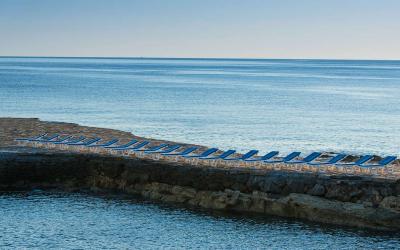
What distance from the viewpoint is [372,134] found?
64.8 meters

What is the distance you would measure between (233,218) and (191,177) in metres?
4.54

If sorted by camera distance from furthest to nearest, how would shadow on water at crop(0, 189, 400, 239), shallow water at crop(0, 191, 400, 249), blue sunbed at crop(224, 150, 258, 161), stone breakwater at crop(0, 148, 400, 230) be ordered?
blue sunbed at crop(224, 150, 258, 161) → stone breakwater at crop(0, 148, 400, 230) → shadow on water at crop(0, 189, 400, 239) → shallow water at crop(0, 191, 400, 249)

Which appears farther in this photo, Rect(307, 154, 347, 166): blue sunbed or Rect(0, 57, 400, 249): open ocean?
Rect(307, 154, 347, 166): blue sunbed

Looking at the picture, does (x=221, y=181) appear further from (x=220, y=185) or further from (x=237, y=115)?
(x=237, y=115)

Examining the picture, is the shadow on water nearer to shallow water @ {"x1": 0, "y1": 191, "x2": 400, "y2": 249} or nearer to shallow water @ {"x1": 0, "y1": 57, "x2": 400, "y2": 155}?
shallow water @ {"x1": 0, "y1": 191, "x2": 400, "y2": 249}

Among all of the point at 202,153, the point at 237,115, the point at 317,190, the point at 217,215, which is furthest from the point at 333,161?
the point at 237,115

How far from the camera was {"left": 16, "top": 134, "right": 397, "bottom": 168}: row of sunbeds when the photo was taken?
3616cm

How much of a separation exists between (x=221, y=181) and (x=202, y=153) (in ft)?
15.6

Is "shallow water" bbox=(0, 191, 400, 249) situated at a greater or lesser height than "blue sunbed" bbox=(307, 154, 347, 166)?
Result: lesser

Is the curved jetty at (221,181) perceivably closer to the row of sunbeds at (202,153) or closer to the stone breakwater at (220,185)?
the stone breakwater at (220,185)

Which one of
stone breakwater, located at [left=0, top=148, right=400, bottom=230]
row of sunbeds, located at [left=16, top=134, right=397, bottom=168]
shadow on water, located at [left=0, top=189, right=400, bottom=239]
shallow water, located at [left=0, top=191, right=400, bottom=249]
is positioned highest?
row of sunbeds, located at [left=16, top=134, right=397, bottom=168]

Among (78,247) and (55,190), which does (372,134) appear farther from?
(78,247)

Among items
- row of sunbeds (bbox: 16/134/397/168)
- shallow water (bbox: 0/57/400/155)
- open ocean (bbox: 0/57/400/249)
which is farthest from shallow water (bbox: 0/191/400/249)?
shallow water (bbox: 0/57/400/155)

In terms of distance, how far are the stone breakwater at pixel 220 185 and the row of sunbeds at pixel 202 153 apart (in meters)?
1.57
